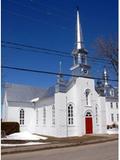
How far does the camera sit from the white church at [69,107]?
3356 centimetres

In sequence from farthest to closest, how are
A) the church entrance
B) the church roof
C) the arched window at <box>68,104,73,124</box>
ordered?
1. the church roof
2. the church entrance
3. the arched window at <box>68,104,73,124</box>

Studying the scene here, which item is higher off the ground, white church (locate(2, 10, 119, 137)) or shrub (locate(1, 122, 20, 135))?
white church (locate(2, 10, 119, 137))

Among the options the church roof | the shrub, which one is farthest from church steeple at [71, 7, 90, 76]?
the shrub

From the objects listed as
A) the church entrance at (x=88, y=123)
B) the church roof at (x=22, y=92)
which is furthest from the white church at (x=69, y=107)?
the church roof at (x=22, y=92)

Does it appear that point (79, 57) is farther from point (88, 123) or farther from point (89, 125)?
point (89, 125)

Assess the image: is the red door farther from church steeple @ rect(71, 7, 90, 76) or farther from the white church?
church steeple @ rect(71, 7, 90, 76)

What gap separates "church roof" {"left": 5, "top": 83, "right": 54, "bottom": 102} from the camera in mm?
41884

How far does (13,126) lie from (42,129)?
4.43 m

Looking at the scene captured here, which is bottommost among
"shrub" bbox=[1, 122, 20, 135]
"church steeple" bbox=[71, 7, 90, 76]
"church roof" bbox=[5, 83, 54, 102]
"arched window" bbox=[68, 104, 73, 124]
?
"shrub" bbox=[1, 122, 20, 135]

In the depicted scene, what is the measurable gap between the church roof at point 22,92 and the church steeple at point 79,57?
6.29 meters

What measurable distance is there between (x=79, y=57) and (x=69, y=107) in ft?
21.4

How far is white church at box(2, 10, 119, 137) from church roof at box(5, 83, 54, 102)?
0.18 m

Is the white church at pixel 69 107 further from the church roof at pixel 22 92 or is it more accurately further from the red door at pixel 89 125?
the church roof at pixel 22 92

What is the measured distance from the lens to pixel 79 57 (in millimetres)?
36344
